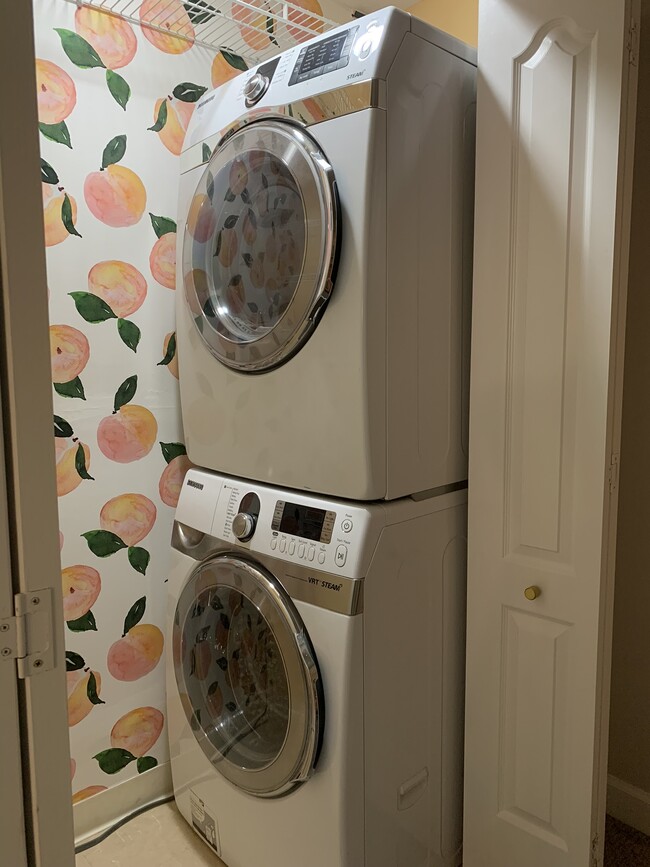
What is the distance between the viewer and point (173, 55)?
1759mm

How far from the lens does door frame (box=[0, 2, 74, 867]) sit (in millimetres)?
722

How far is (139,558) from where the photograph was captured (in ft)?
6.00

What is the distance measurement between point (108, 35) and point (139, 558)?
1.34m

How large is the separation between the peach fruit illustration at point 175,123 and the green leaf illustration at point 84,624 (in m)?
1.26

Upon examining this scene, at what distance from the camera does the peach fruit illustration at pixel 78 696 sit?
173 cm

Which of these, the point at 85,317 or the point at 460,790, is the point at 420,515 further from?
the point at 85,317

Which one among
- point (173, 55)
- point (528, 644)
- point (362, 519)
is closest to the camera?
point (362, 519)

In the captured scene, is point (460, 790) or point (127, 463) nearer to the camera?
point (460, 790)

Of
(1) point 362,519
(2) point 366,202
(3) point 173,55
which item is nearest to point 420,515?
(1) point 362,519

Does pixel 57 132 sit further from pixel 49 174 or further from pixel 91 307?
pixel 91 307

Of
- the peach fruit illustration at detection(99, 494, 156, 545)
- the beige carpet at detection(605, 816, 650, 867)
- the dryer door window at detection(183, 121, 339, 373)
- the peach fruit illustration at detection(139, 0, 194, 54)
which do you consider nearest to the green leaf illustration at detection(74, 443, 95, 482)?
the peach fruit illustration at detection(99, 494, 156, 545)

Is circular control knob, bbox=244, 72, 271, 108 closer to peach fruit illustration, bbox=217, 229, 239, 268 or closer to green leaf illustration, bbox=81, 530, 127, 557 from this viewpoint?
peach fruit illustration, bbox=217, 229, 239, 268

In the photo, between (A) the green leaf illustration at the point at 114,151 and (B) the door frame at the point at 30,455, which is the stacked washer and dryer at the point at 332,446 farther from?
(B) the door frame at the point at 30,455

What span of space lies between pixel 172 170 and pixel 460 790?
5.75 ft
